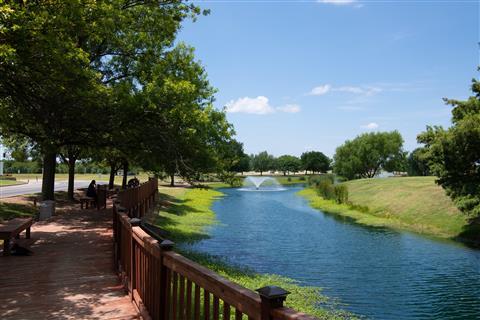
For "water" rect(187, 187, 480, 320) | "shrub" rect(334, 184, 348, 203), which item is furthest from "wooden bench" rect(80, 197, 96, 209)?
"shrub" rect(334, 184, 348, 203)

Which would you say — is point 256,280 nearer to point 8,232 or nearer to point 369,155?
point 8,232

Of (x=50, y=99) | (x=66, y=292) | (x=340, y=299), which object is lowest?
(x=340, y=299)

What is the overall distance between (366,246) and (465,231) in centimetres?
806

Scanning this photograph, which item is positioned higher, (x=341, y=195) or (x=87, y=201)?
(x=87, y=201)

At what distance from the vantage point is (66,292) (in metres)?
8.50

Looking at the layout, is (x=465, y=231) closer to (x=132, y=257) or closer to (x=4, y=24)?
(x=132, y=257)

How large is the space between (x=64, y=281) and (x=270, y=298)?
754 cm

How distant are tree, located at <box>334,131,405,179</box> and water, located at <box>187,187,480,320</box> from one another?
2390 inches

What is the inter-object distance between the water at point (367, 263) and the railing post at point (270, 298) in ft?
37.3

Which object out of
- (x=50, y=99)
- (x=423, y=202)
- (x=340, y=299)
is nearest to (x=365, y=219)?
(x=423, y=202)

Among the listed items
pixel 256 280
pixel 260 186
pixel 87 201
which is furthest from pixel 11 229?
pixel 260 186

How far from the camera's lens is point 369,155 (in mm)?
92938

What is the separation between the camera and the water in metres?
14.7

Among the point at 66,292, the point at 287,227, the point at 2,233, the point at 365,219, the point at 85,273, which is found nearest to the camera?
the point at 66,292
